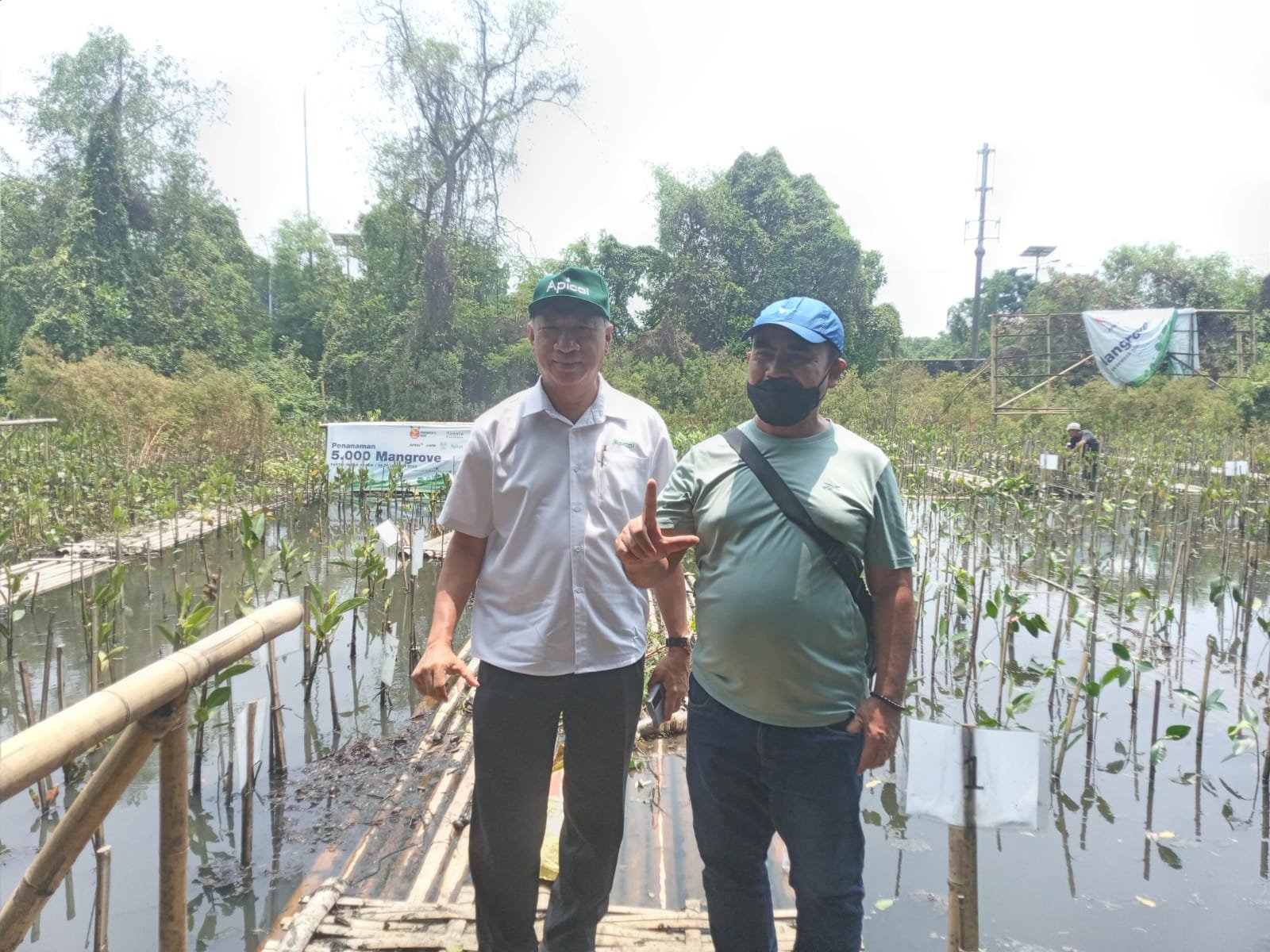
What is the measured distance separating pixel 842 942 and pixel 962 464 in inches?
464

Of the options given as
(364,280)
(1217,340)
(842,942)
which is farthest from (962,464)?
(364,280)

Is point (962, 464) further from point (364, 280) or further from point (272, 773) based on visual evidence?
point (364, 280)

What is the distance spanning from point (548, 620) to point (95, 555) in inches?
268

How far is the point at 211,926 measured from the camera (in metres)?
2.74

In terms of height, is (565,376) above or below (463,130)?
below

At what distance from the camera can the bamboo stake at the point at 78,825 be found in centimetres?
122

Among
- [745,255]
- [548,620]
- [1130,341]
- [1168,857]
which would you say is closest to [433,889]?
[548,620]

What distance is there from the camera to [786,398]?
173 cm

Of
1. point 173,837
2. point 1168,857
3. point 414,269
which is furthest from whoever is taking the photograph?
point 414,269

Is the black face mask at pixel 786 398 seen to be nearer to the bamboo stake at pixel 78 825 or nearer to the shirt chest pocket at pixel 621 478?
the shirt chest pocket at pixel 621 478

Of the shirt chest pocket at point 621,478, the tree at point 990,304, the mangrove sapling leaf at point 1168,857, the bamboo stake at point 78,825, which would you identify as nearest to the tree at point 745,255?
the tree at point 990,304

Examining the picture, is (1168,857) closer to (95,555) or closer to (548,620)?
(548,620)

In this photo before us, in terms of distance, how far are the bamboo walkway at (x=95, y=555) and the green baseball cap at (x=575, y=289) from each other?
5.09 meters

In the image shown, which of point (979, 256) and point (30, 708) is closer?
point (30, 708)
